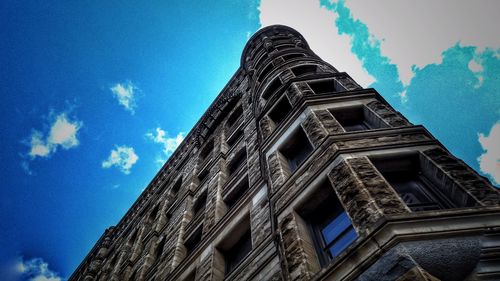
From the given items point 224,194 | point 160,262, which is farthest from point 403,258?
point 160,262

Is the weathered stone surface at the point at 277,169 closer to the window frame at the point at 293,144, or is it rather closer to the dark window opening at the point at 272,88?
the window frame at the point at 293,144

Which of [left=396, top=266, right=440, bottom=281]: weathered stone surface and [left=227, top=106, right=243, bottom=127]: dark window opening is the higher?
[left=227, top=106, right=243, bottom=127]: dark window opening

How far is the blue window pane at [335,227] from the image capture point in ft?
23.0

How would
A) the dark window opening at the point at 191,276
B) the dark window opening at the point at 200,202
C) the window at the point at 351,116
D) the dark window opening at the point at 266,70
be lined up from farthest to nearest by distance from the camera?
the dark window opening at the point at 266,70 → the dark window opening at the point at 200,202 → the dark window opening at the point at 191,276 → the window at the point at 351,116

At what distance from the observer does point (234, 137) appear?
21.5 m

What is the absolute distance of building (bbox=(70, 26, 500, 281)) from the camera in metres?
4.92

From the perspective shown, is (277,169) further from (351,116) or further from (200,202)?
(200,202)

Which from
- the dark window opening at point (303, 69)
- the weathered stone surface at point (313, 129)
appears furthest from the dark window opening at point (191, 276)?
the dark window opening at point (303, 69)

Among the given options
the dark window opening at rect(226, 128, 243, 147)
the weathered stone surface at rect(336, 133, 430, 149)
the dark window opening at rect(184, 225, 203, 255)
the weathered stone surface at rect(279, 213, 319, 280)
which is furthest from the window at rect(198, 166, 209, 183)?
the weathered stone surface at rect(336, 133, 430, 149)

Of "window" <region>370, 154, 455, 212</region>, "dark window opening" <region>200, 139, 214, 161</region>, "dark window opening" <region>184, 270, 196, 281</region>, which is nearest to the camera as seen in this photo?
"window" <region>370, 154, 455, 212</region>

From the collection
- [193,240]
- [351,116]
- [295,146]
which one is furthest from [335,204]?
[193,240]

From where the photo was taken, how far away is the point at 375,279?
15.6ft

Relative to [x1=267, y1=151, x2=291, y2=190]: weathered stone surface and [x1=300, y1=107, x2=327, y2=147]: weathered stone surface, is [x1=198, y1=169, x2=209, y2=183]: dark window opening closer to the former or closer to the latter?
[x1=267, y1=151, x2=291, y2=190]: weathered stone surface

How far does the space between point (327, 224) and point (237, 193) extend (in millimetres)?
8178
